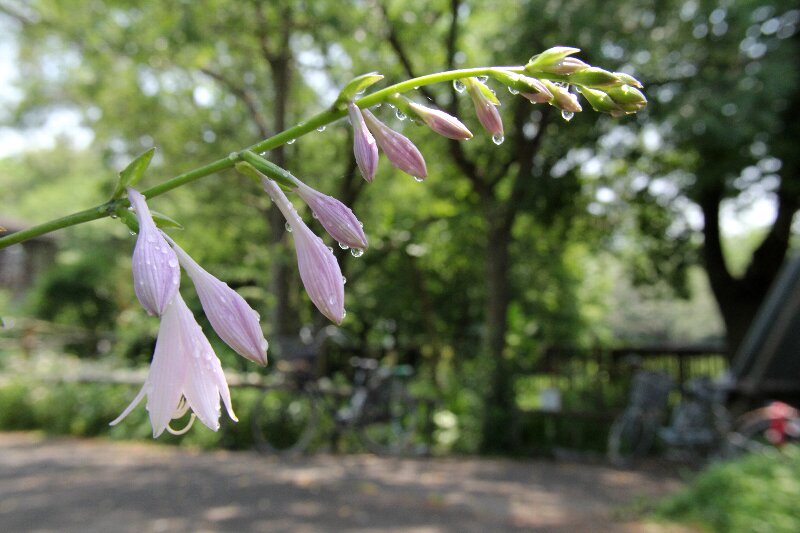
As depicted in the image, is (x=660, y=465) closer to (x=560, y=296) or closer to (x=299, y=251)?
(x=560, y=296)

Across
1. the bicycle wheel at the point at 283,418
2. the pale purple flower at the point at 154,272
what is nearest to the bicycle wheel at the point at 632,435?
the bicycle wheel at the point at 283,418

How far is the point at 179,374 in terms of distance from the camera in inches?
24.9

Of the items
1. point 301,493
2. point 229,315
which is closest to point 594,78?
point 229,315

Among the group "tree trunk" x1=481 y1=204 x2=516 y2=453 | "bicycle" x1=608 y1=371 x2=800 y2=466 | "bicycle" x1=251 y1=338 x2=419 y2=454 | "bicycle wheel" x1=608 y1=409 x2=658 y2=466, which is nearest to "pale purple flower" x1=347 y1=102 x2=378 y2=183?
"bicycle" x1=608 y1=371 x2=800 y2=466

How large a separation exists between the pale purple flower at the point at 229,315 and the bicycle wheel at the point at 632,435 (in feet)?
Answer: 30.6

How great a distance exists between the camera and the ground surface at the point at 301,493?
615cm

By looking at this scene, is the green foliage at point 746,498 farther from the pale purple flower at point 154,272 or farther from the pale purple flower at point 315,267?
the pale purple flower at point 154,272

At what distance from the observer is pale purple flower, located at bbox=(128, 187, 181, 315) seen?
0.53 metres

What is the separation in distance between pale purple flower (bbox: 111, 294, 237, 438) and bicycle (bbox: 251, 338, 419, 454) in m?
8.17

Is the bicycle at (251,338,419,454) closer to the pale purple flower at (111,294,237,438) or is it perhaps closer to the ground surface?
the ground surface

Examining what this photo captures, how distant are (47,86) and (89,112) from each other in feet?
6.61

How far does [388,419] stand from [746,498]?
14.8ft

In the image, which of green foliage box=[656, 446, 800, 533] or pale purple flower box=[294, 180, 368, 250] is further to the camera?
green foliage box=[656, 446, 800, 533]

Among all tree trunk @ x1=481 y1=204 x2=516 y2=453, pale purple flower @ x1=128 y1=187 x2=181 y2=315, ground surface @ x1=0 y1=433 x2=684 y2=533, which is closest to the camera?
pale purple flower @ x1=128 y1=187 x2=181 y2=315
